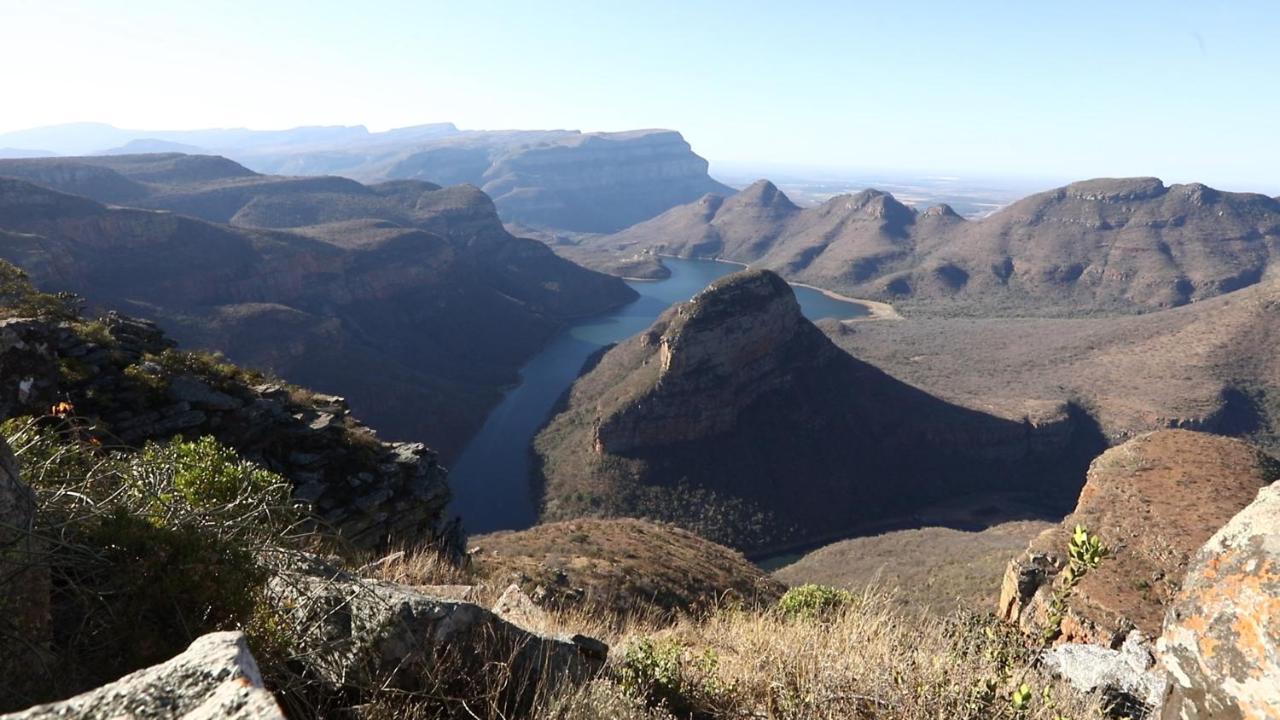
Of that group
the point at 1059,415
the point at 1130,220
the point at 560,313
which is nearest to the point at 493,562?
the point at 1059,415

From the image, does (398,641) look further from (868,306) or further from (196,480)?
(868,306)

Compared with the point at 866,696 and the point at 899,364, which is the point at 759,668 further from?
the point at 899,364

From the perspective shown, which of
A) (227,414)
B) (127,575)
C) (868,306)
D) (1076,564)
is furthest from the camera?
(868,306)

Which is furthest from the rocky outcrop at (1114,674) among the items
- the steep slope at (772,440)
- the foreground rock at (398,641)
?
the steep slope at (772,440)

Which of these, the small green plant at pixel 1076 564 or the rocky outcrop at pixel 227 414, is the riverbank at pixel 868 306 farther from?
the small green plant at pixel 1076 564

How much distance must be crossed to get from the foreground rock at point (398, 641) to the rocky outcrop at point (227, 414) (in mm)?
9590

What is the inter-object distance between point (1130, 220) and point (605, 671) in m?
173

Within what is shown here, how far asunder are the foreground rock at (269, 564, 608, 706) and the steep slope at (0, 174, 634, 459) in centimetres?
5923

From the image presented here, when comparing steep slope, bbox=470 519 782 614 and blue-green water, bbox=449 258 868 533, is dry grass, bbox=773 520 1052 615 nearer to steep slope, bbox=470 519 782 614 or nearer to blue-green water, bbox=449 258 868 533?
steep slope, bbox=470 519 782 614

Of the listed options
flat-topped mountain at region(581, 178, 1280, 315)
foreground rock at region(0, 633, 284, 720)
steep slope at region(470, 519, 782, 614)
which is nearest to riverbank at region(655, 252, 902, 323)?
flat-topped mountain at region(581, 178, 1280, 315)

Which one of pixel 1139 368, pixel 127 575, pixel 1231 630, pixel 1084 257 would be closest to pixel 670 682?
pixel 1231 630

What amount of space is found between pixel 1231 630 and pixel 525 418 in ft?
262

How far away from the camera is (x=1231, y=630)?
2.46 metres

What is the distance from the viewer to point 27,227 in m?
65.1
